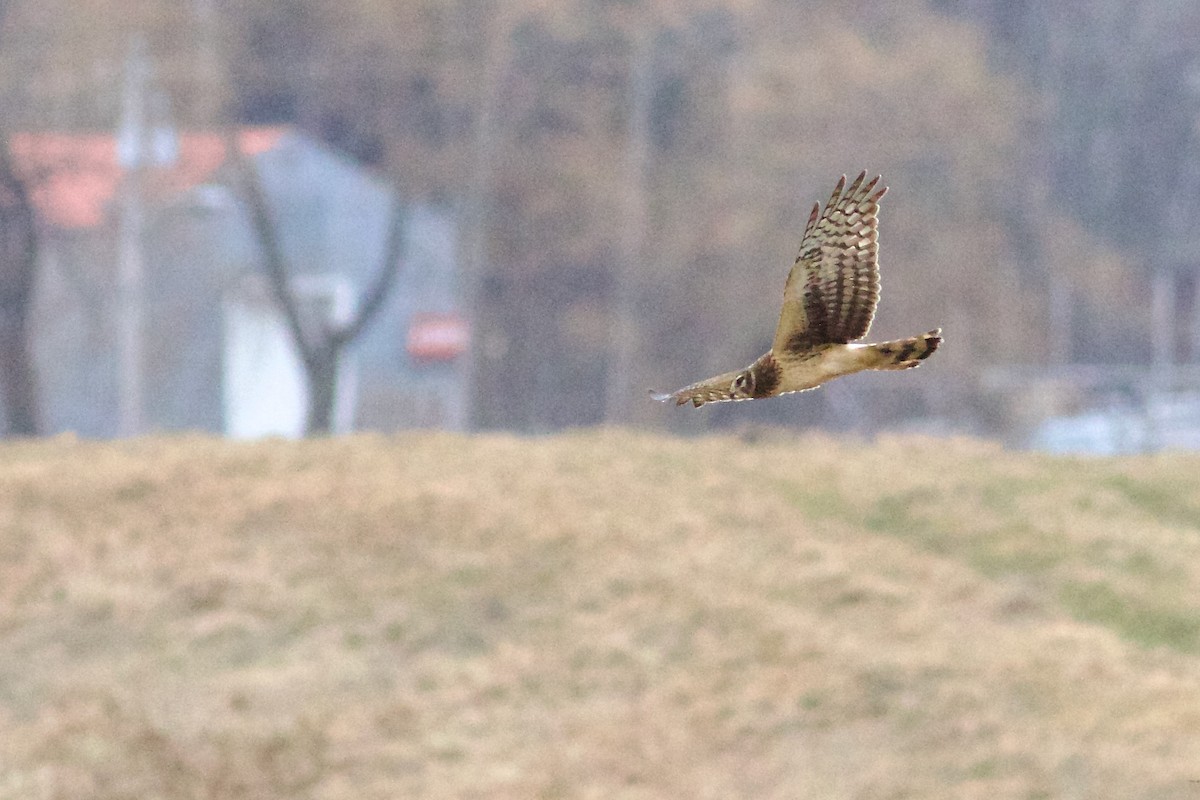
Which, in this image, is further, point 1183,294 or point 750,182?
point 1183,294

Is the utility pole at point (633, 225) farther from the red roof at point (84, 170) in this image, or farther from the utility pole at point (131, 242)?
the utility pole at point (131, 242)

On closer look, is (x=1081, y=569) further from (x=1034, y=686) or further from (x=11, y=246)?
(x=11, y=246)

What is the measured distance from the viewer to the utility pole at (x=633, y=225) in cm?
2709

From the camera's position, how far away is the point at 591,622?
11.3m

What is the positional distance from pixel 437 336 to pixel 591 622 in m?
15.0

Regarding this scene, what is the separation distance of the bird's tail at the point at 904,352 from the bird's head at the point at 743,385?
172 millimetres

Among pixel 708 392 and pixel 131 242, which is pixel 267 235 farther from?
pixel 708 392

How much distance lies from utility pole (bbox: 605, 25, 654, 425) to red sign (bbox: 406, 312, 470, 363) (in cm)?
256

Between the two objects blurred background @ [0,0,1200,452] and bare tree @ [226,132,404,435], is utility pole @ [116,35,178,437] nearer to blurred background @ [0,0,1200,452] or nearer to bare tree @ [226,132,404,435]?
blurred background @ [0,0,1200,452]

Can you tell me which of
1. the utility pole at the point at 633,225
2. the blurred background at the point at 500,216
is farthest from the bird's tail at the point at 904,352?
the utility pole at the point at 633,225

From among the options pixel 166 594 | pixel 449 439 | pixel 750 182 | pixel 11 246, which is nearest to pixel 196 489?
pixel 166 594

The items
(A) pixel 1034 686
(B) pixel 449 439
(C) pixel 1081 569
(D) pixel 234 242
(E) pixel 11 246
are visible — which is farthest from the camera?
(D) pixel 234 242

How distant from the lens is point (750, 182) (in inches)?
1096

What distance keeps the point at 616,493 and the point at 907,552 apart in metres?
→ 2.41
